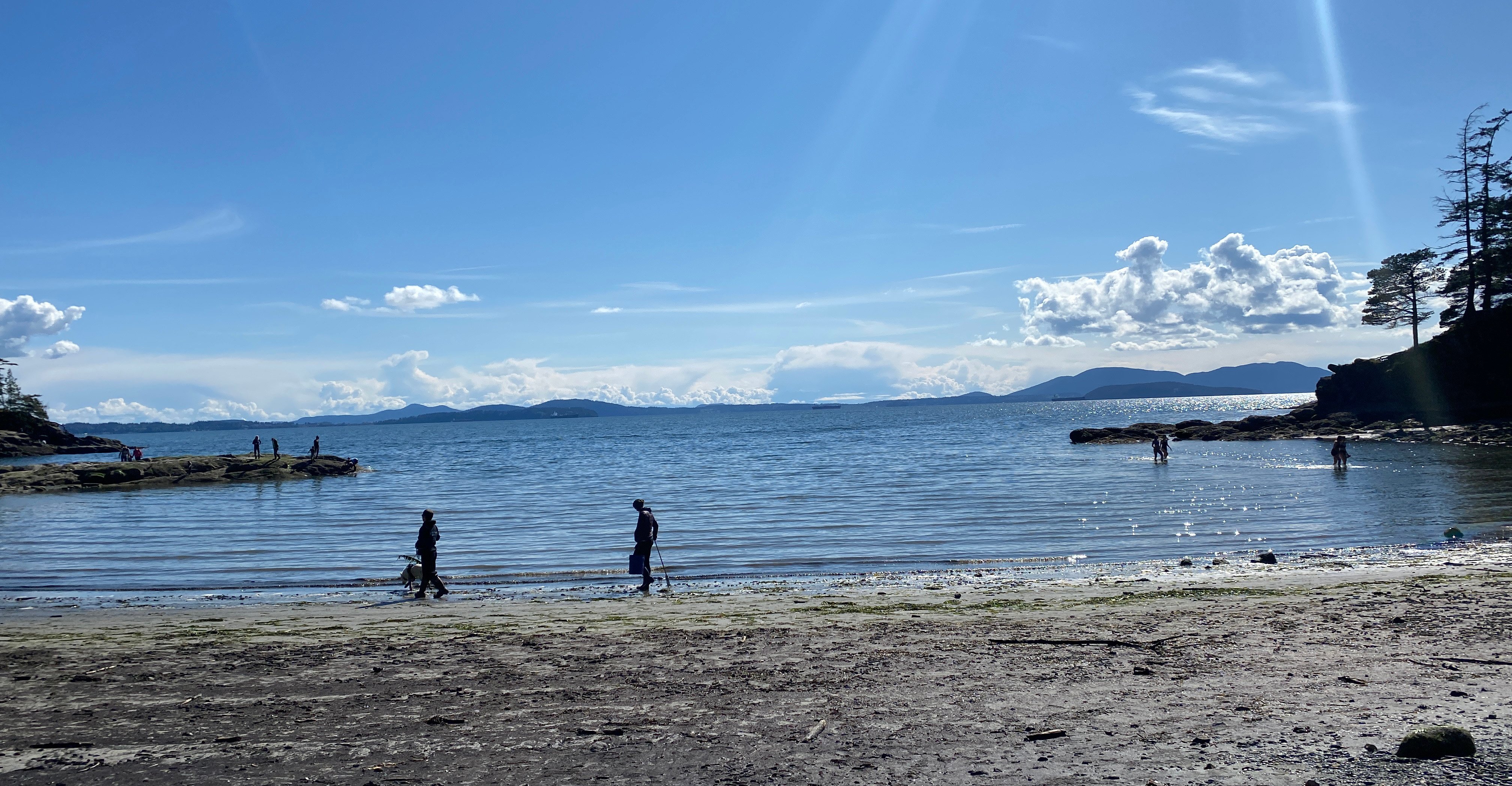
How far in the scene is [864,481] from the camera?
44.1m

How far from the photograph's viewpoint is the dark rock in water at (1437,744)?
20.0ft

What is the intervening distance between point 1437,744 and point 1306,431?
75.4 metres

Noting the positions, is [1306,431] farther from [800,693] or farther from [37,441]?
[37,441]

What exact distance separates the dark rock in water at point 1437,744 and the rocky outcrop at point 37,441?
125 metres

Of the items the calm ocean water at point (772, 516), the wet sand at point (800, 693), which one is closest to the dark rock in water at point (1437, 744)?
the wet sand at point (800, 693)

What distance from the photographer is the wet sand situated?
665cm

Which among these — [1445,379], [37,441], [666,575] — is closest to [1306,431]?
[1445,379]

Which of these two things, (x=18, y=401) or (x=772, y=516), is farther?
(x=18, y=401)

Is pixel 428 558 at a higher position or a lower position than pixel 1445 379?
lower

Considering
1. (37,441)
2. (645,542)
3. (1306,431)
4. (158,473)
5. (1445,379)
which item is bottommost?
(158,473)

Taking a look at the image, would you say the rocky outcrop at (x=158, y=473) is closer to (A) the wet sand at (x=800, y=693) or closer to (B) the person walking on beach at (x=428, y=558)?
(B) the person walking on beach at (x=428, y=558)

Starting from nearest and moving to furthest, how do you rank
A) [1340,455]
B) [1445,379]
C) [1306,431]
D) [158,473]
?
[1340,455] < [158,473] < [1445,379] < [1306,431]

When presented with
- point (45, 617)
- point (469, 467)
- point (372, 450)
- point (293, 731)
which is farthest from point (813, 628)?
point (372, 450)

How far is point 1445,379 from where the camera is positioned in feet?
217
